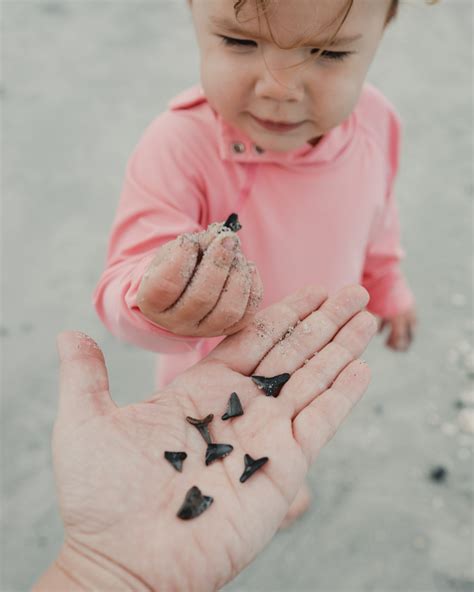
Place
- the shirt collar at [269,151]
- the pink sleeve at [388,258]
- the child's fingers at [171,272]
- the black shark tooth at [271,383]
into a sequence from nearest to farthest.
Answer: the child's fingers at [171,272] → the black shark tooth at [271,383] → the shirt collar at [269,151] → the pink sleeve at [388,258]

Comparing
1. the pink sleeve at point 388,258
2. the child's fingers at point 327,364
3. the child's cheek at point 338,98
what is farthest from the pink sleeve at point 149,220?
the pink sleeve at point 388,258

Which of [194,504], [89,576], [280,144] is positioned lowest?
[89,576]

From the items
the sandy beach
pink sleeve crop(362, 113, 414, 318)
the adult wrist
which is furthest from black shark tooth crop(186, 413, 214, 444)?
the sandy beach

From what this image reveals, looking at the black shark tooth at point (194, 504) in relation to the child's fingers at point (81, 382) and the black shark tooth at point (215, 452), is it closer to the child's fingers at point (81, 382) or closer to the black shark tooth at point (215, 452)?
the black shark tooth at point (215, 452)

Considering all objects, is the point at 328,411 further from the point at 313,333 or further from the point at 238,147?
the point at 238,147

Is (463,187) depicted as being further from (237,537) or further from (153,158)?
(237,537)

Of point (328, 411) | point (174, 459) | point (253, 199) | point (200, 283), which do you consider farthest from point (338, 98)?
point (174, 459)

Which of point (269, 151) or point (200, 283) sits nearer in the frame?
point (200, 283)
